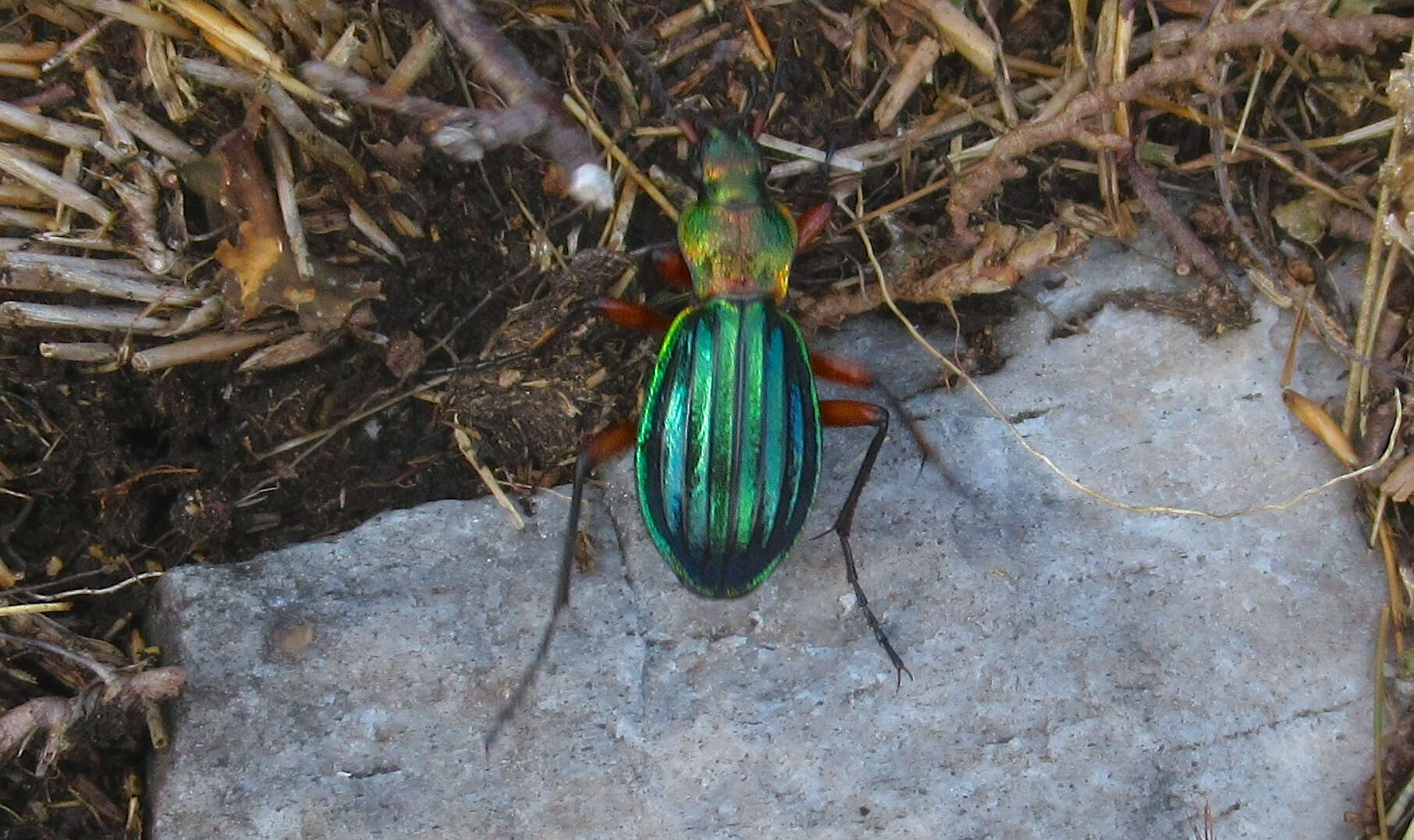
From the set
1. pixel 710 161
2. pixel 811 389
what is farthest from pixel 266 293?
pixel 811 389

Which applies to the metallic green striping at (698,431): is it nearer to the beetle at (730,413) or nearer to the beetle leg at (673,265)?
the beetle at (730,413)

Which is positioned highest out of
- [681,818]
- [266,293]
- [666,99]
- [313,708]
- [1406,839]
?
[666,99]

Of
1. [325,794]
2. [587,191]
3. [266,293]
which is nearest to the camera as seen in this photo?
[325,794]

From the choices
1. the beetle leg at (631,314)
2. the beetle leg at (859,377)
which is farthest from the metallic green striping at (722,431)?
the beetle leg at (859,377)

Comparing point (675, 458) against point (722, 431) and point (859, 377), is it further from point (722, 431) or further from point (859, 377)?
point (859, 377)

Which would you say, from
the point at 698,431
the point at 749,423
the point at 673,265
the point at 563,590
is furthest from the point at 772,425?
the point at 563,590

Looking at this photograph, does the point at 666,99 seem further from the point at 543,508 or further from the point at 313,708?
the point at 313,708

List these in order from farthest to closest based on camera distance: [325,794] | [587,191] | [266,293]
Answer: [587,191] → [266,293] → [325,794]
